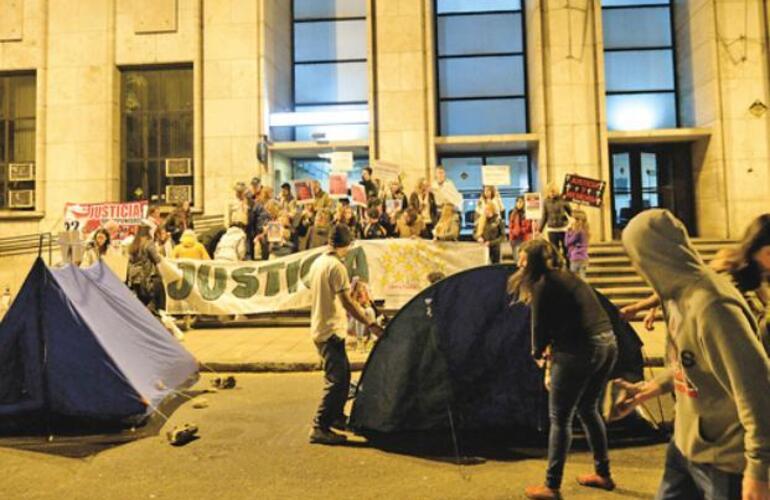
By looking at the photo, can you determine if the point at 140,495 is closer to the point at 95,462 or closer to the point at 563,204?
the point at 95,462

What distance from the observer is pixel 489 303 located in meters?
5.64

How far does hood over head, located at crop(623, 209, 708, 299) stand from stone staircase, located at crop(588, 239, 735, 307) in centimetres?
1079

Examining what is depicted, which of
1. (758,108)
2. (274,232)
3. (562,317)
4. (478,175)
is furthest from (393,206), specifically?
(758,108)

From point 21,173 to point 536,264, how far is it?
18651mm

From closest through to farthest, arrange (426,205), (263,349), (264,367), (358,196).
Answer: (264,367) < (263,349) < (426,205) < (358,196)

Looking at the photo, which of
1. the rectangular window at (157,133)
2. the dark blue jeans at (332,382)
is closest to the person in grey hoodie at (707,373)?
the dark blue jeans at (332,382)

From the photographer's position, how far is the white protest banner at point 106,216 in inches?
595

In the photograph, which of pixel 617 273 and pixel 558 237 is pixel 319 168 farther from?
pixel 617 273

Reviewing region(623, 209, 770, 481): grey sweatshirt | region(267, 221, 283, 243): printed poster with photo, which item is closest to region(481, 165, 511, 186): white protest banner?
region(267, 221, 283, 243): printed poster with photo

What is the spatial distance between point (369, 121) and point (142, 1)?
7422mm

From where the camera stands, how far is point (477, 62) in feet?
65.0

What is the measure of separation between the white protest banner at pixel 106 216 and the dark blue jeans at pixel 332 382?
10507 mm

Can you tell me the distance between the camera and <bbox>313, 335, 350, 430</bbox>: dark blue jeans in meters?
5.82

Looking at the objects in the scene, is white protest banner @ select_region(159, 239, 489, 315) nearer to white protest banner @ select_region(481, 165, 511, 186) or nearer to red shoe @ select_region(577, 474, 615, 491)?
→ white protest banner @ select_region(481, 165, 511, 186)
